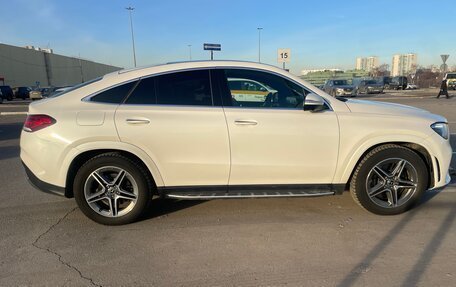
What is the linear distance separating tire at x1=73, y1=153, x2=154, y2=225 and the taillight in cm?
57

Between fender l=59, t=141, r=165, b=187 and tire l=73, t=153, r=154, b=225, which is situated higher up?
fender l=59, t=141, r=165, b=187

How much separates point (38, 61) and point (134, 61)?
24638 millimetres

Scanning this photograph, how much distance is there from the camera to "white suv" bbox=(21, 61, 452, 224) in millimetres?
3732

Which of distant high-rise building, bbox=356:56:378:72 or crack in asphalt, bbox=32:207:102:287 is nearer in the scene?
crack in asphalt, bbox=32:207:102:287

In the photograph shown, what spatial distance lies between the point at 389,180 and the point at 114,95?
3.24 m

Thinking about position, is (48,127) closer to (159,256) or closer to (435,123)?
(159,256)

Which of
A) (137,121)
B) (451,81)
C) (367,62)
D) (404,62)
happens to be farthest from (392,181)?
(367,62)

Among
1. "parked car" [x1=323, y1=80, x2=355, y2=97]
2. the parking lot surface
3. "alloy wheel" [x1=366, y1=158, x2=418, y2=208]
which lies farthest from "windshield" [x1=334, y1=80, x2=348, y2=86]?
"alloy wheel" [x1=366, y1=158, x2=418, y2=208]

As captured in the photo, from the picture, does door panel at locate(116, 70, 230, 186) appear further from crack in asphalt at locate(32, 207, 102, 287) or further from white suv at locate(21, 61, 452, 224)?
crack in asphalt at locate(32, 207, 102, 287)

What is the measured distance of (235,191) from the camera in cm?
394

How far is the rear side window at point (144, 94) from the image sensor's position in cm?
382

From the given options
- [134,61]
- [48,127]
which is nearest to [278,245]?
[48,127]

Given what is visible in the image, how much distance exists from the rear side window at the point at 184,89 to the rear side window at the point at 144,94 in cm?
5

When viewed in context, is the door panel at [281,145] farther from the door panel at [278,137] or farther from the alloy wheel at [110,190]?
the alloy wheel at [110,190]
